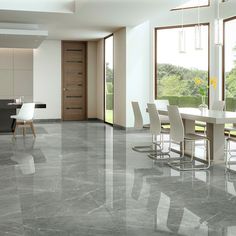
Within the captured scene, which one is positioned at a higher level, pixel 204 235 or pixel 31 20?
pixel 31 20

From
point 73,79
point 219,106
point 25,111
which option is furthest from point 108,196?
point 73,79

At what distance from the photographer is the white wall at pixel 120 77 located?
11219 mm

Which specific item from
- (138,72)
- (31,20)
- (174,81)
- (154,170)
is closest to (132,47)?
(138,72)

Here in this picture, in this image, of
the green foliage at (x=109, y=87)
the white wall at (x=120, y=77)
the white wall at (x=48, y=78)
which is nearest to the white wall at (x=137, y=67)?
the white wall at (x=120, y=77)

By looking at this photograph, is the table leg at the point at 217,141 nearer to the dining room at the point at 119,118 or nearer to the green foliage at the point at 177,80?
the dining room at the point at 119,118

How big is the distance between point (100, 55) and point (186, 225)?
1111cm

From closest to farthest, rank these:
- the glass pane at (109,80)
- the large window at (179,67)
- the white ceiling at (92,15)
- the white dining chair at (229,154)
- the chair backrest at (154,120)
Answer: the white dining chair at (229,154) → the chair backrest at (154,120) → the white ceiling at (92,15) → the large window at (179,67) → the glass pane at (109,80)

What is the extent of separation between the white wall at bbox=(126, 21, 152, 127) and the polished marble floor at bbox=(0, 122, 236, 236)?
163 inches

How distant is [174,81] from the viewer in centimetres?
1144

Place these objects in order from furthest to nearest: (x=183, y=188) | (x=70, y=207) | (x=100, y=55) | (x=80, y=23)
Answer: (x=100, y=55)
(x=80, y=23)
(x=183, y=188)
(x=70, y=207)

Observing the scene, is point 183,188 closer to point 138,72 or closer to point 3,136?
point 3,136

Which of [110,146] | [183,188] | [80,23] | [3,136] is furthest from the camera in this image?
[80,23]

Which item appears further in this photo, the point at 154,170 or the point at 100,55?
the point at 100,55

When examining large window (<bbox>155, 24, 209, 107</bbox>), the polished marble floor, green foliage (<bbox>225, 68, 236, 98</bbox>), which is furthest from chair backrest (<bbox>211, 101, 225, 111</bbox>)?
large window (<bbox>155, 24, 209, 107</bbox>)
